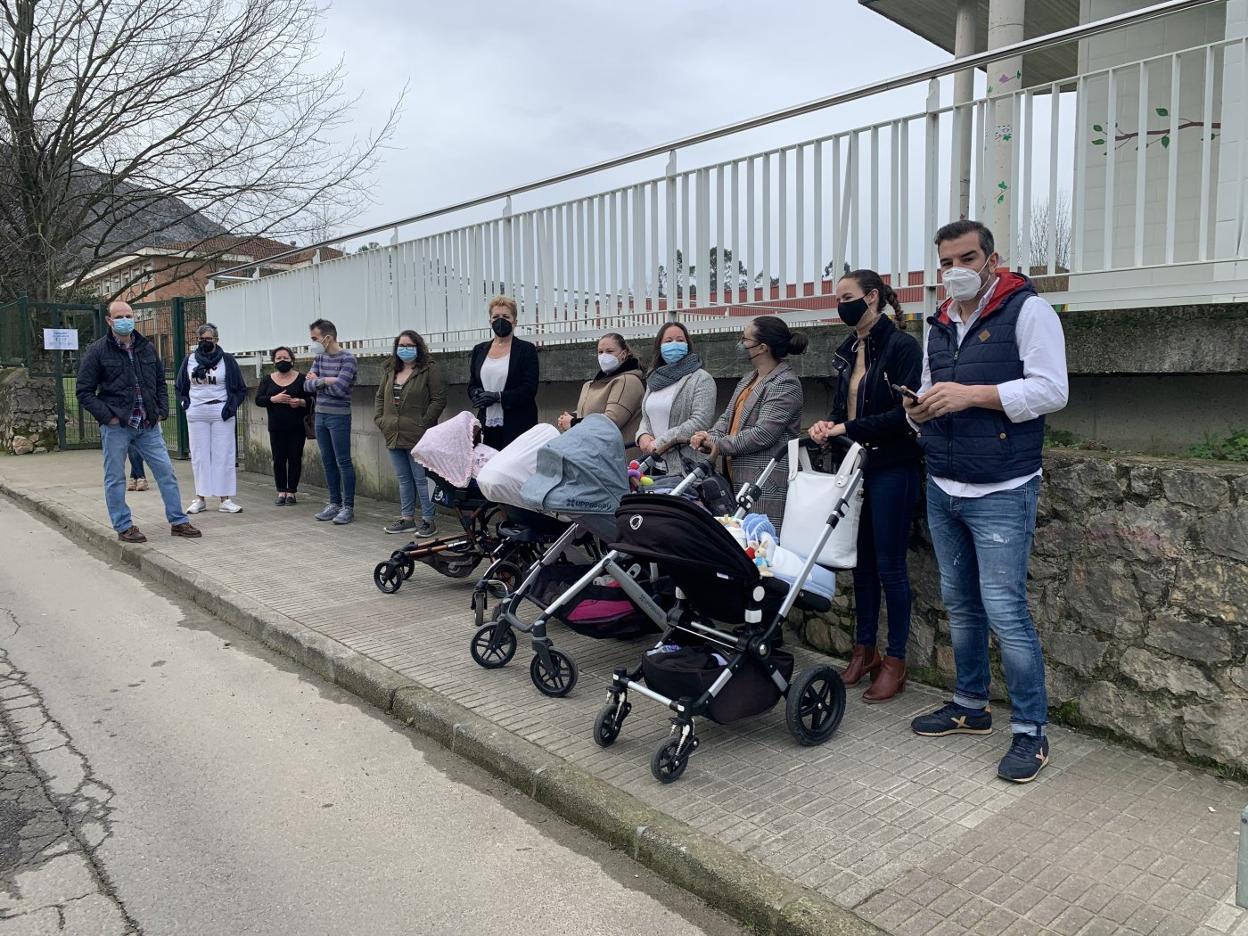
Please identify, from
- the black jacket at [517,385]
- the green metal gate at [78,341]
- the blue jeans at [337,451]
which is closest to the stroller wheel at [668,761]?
the black jacket at [517,385]

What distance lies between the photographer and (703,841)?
126 inches

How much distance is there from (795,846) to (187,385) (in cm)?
949

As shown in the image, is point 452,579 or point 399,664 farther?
point 452,579

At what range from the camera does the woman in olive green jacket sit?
8.53 metres

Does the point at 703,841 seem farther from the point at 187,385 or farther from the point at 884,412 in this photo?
the point at 187,385

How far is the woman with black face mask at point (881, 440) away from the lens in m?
4.30

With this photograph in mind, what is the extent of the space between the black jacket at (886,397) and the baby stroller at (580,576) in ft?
2.69

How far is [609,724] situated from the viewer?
13.1ft

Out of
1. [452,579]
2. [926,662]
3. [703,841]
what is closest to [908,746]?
[926,662]

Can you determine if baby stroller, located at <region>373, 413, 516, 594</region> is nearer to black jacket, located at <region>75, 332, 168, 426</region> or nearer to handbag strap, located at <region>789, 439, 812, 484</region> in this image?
handbag strap, located at <region>789, 439, 812, 484</region>

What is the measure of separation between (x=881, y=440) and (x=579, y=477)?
148 centimetres

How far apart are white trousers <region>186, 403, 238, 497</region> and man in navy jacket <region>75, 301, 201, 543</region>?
1124mm

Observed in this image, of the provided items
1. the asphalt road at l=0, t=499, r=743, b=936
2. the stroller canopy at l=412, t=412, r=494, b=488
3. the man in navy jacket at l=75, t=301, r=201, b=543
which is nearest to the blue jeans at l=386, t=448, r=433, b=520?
A: the man in navy jacket at l=75, t=301, r=201, b=543

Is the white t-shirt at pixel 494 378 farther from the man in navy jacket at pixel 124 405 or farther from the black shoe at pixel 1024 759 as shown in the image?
the black shoe at pixel 1024 759
